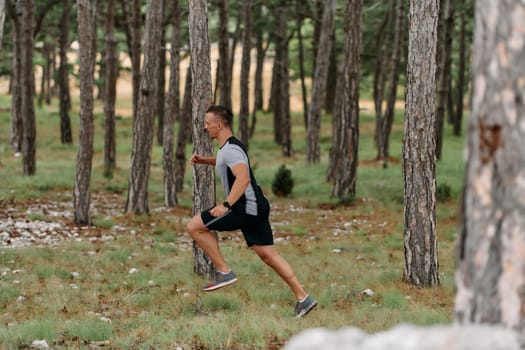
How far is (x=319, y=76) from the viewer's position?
27.3 metres

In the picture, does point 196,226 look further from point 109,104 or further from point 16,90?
point 16,90

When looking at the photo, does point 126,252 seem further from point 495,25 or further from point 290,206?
point 495,25

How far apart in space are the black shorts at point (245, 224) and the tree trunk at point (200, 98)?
224 centimetres

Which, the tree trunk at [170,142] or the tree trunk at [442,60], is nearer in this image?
the tree trunk at [170,142]

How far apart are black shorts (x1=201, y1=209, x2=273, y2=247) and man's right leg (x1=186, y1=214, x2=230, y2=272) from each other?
15 cm

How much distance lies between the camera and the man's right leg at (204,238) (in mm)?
8633

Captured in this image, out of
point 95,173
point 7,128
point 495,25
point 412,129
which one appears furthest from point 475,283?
point 7,128

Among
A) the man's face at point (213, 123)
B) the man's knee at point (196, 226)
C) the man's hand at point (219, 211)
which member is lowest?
the man's knee at point (196, 226)

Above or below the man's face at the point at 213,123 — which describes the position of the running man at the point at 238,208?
below

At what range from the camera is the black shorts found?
27.3 ft

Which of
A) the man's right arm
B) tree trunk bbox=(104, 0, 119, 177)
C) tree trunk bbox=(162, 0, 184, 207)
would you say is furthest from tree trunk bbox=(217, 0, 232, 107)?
the man's right arm

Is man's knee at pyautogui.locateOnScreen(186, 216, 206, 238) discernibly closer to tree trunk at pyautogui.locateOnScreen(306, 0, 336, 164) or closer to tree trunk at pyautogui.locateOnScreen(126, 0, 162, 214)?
Answer: tree trunk at pyautogui.locateOnScreen(126, 0, 162, 214)

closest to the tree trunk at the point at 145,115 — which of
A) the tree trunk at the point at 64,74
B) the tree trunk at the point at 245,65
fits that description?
the tree trunk at the point at 245,65

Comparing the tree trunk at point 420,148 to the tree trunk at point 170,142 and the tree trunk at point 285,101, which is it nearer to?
the tree trunk at point 170,142
